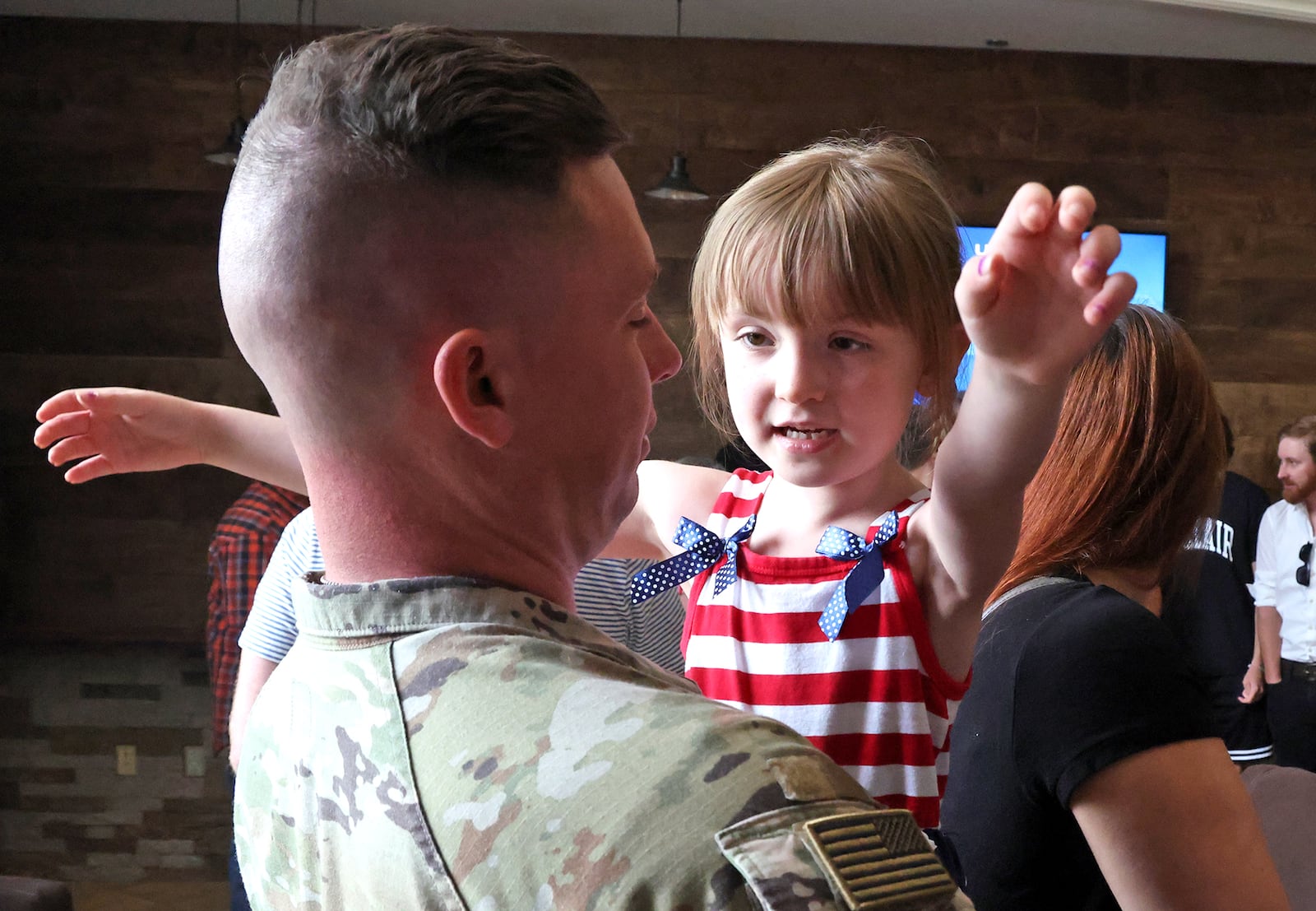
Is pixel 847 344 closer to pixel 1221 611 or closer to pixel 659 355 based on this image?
Result: pixel 659 355

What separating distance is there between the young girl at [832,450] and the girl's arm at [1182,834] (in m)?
0.18

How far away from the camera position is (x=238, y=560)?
12.2ft

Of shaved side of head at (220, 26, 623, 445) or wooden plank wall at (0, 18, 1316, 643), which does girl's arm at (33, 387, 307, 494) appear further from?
wooden plank wall at (0, 18, 1316, 643)

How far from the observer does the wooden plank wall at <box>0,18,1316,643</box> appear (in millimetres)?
5566

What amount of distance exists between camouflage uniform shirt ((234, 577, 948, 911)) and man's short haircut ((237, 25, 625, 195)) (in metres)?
0.24

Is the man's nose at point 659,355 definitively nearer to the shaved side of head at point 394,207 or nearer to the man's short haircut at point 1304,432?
the shaved side of head at point 394,207

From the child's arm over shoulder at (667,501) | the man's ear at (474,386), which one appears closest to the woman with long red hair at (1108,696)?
the child's arm over shoulder at (667,501)

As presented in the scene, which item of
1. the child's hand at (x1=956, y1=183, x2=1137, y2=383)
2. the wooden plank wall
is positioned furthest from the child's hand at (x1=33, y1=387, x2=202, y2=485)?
the wooden plank wall

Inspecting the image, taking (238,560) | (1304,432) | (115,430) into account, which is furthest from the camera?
(1304,432)

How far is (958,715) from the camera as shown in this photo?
1.23 m

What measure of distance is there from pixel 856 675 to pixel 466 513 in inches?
21.9

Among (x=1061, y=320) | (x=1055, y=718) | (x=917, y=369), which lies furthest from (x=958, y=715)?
(x=1061, y=320)

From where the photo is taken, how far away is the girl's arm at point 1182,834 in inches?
39.7

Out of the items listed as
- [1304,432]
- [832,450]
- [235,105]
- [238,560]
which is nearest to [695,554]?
[832,450]
